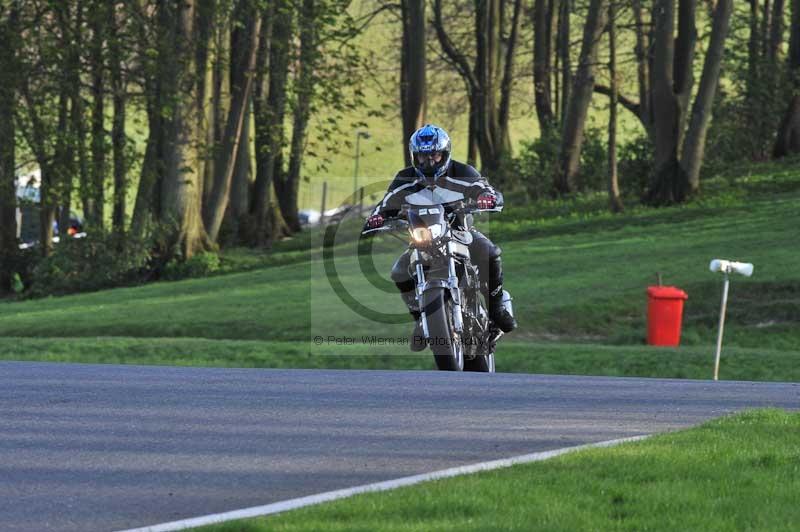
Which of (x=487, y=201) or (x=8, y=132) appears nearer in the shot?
(x=487, y=201)

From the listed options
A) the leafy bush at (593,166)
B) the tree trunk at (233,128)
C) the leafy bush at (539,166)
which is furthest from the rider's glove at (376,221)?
the leafy bush at (539,166)

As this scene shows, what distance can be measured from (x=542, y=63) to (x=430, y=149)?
135 feet

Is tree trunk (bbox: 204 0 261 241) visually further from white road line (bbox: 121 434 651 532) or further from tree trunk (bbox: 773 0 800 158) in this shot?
white road line (bbox: 121 434 651 532)

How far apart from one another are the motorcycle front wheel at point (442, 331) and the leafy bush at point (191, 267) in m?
25.3

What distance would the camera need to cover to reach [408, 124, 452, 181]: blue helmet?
13531 mm

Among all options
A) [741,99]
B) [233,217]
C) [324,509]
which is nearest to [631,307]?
[324,509]

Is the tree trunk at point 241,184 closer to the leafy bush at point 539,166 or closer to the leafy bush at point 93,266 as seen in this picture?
the leafy bush at point 93,266

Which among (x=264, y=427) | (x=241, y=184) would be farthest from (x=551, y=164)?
(x=264, y=427)

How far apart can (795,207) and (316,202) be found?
102404 mm

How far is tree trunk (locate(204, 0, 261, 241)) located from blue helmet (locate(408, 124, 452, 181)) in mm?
27701

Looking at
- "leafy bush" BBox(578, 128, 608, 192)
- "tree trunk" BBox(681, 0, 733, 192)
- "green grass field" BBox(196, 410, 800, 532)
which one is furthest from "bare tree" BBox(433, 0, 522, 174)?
"green grass field" BBox(196, 410, 800, 532)

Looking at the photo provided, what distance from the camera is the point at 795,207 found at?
38344mm

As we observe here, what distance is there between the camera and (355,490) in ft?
23.9

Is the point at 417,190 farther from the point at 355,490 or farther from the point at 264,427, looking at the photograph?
the point at 355,490
